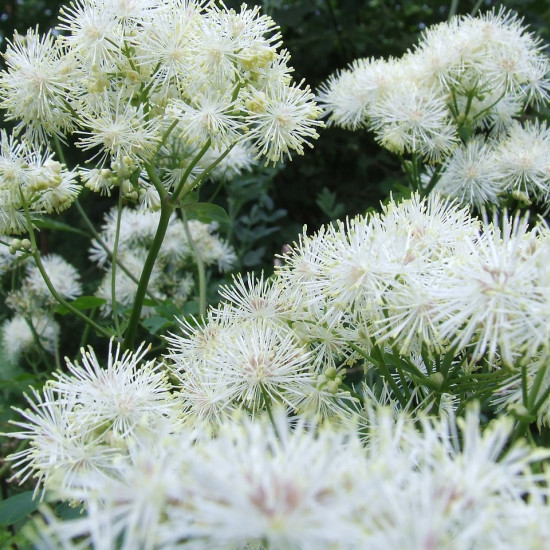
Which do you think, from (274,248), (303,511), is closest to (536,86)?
(274,248)

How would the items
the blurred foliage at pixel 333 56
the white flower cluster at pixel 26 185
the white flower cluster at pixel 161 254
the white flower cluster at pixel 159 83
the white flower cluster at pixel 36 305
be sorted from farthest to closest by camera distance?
1. the blurred foliage at pixel 333 56
2. the white flower cluster at pixel 161 254
3. the white flower cluster at pixel 36 305
4. the white flower cluster at pixel 26 185
5. the white flower cluster at pixel 159 83

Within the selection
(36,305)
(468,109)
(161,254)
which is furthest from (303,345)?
(36,305)

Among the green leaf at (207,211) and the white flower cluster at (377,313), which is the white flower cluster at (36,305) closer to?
the green leaf at (207,211)

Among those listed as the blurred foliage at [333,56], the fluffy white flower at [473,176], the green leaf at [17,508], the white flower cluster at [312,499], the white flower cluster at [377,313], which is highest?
the blurred foliage at [333,56]

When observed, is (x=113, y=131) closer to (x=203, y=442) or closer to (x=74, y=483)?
(x=74, y=483)

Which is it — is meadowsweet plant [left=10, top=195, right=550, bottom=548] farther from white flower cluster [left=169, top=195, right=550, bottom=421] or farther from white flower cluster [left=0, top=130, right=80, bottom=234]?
white flower cluster [left=0, top=130, right=80, bottom=234]

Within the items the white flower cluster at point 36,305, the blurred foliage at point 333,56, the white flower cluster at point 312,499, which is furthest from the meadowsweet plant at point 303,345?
the blurred foliage at point 333,56
